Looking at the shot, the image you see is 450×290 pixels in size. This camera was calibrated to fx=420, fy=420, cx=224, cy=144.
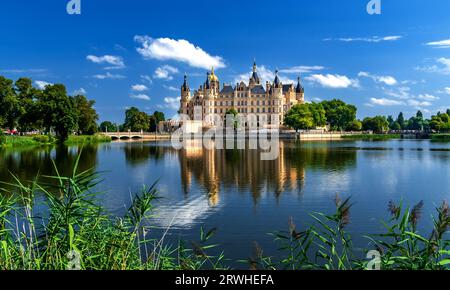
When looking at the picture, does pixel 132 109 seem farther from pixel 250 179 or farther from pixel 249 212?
pixel 249 212

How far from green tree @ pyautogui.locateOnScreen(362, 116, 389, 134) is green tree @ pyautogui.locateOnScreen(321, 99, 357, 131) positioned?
5.77 m

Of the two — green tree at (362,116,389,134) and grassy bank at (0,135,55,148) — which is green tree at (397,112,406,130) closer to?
green tree at (362,116,389,134)

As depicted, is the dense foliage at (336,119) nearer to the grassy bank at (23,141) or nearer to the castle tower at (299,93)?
the castle tower at (299,93)

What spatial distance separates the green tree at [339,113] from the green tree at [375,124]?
18.9 ft

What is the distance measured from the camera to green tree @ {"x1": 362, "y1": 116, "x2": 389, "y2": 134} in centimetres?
9188

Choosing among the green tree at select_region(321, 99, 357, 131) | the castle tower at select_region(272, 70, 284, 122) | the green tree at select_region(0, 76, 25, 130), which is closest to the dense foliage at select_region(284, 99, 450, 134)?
the green tree at select_region(321, 99, 357, 131)

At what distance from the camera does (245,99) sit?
100938 mm

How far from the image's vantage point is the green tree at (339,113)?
283 feet

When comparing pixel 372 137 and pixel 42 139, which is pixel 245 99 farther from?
pixel 42 139

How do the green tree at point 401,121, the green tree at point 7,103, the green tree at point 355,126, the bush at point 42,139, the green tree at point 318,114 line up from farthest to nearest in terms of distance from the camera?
the green tree at point 401,121 < the green tree at point 355,126 < the green tree at point 318,114 < the bush at point 42,139 < the green tree at point 7,103

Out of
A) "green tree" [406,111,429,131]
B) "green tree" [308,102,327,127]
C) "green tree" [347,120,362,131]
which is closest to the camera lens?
"green tree" [308,102,327,127]

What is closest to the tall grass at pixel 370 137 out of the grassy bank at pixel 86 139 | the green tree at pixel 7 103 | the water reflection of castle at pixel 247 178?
the grassy bank at pixel 86 139

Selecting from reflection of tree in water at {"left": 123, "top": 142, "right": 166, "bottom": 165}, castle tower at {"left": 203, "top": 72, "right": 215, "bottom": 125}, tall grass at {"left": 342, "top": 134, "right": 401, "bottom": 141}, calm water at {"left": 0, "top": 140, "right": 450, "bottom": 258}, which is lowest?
calm water at {"left": 0, "top": 140, "right": 450, "bottom": 258}

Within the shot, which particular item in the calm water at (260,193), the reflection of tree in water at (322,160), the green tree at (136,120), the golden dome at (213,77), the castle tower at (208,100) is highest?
the golden dome at (213,77)
